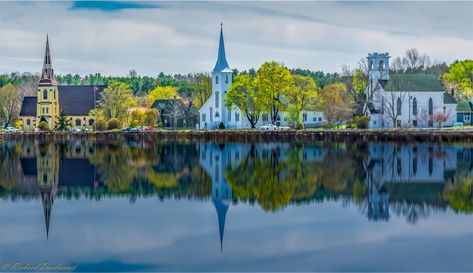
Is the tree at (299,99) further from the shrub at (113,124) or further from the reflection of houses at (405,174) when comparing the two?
the reflection of houses at (405,174)

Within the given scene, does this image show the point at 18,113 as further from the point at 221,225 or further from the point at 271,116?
the point at 221,225

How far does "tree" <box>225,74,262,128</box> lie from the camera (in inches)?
4112

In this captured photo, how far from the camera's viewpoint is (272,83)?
10225cm

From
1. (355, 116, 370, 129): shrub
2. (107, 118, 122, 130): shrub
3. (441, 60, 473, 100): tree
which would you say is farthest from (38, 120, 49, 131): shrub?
(441, 60, 473, 100): tree

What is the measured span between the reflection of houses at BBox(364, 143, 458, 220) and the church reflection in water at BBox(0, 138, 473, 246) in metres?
0.05

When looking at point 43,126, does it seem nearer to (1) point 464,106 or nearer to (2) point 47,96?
(2) point 47,96

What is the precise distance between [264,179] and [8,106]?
99009 millimetres

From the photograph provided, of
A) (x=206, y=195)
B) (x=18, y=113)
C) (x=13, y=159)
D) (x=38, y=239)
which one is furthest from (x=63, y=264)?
(x=18, y=113)

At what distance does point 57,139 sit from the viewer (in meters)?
107

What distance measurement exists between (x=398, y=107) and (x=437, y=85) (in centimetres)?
650

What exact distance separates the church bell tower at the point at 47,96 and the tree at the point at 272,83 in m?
45.1

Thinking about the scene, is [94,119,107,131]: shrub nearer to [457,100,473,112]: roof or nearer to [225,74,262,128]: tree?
[225,74,262,128]: tree

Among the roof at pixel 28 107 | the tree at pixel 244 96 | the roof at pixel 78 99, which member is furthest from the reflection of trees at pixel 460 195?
the roof at pixel 28 107

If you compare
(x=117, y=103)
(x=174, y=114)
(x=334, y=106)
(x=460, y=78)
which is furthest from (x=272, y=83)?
(x=460, y=78)
